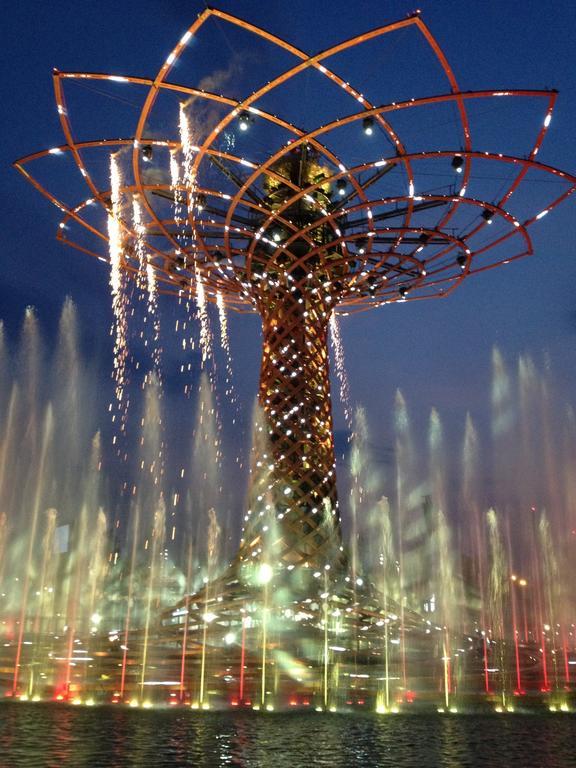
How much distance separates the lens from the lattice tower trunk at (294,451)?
2181 centimetres

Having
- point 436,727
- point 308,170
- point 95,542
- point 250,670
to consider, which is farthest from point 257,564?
point 95,542

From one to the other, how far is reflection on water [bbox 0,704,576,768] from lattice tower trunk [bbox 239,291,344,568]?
937 cm

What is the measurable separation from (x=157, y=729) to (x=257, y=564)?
36.8ft

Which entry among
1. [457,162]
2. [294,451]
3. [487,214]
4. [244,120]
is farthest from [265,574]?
[244,120]

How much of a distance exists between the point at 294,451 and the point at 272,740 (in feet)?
42.9

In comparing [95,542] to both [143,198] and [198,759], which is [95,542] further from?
[198,759]

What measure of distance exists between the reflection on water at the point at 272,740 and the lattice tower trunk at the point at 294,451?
30.7 feet

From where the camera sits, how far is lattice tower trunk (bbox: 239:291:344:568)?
71.6ft

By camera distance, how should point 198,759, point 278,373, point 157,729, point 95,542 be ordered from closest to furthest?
point 198,759
point 157,729
point 278,373
point 95,542

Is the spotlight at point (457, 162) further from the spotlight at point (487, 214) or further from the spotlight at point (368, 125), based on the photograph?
the spotlight at point (487, 214)

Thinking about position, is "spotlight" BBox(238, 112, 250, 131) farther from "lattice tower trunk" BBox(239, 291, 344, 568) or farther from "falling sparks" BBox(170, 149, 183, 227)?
"lattice tower trunk" BBox(239, 291, 344, 568)

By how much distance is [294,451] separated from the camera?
73.5 feet

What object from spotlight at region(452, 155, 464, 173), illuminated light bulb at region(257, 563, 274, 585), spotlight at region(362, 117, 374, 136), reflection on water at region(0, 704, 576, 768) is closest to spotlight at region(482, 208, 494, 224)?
spotlight at region(452, 155, 464, 173)

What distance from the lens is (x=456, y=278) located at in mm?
24672
